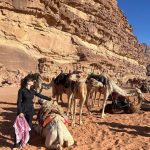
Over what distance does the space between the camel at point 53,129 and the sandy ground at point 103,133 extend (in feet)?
0.91

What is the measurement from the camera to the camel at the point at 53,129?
8.11 metres

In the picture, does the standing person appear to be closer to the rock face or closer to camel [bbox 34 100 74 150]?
camel [bbox 34 100 74 150]

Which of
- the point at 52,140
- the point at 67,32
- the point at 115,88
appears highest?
the point at 67,32

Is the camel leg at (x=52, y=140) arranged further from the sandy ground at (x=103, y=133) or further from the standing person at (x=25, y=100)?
the standing person at (x=25, y=100)

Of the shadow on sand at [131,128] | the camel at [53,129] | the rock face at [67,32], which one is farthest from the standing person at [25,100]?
the rock face at [67,32]

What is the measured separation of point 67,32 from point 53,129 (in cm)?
3316

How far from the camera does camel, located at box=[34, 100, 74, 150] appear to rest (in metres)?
8.11

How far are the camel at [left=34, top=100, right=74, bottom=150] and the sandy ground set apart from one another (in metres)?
0.28

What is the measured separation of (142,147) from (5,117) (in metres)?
5.51

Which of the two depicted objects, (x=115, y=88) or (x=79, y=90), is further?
(x=115, y=88)

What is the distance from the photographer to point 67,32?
40625 millimetres

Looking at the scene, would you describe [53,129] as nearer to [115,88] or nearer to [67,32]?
[115,88]

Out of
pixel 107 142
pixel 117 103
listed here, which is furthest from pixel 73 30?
pixel 107 142

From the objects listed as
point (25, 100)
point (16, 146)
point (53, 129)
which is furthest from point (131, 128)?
point (16, 146)
